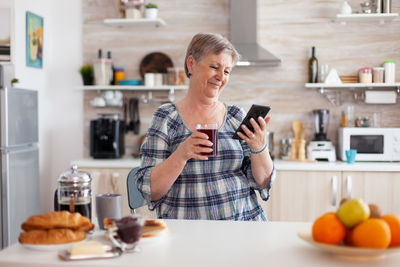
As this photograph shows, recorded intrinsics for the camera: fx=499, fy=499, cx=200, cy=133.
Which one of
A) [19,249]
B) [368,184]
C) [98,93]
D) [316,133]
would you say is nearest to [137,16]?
[98,93]

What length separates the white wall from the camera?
184 inches

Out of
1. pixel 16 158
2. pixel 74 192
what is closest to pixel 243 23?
pixel 16 158

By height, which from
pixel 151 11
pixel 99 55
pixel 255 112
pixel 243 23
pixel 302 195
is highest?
pixel 151 11

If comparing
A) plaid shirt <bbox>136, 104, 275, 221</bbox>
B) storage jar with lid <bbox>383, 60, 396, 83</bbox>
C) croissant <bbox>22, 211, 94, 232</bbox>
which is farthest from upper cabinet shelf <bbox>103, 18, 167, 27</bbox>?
croissant <bbox>22, 211, 94, 232</bbox>

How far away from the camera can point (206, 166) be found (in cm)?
Answer: 206

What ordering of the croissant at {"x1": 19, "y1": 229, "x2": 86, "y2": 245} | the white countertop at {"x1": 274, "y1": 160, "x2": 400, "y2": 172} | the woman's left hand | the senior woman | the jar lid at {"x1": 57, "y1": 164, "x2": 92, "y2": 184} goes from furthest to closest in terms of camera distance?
the white countertop at {"x1": 274, "y1": 160, "x2": 400, "y2": 172} → the senior woman → the woman's left hand → the jar lid at {"x1": 57, "y1": 164, "x2": 92, "y2": 184} → the croissant at {"x1": 19, "y1": 229, "x2": 86, "y2": 245}

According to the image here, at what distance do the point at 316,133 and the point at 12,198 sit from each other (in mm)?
2538

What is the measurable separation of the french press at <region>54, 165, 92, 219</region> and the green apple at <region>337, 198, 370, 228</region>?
831 millimetres

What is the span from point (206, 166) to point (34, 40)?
2.87 metres

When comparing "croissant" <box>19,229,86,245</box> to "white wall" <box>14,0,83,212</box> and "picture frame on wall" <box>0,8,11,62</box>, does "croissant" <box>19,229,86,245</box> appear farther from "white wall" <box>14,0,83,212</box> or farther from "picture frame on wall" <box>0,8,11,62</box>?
"white wall" <box>14,0,83,212</box>

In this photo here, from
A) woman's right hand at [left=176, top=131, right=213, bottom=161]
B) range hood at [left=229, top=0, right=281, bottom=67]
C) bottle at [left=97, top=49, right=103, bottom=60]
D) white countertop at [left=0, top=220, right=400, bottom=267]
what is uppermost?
range hood at [left=229, top=0, right=281, bottom=67]

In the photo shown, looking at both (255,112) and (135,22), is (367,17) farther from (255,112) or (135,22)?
(255,112)

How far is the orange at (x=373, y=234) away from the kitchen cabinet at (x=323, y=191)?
265cm

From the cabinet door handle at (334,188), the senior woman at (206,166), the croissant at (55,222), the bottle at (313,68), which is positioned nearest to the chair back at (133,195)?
the senior woman at (206,166)
